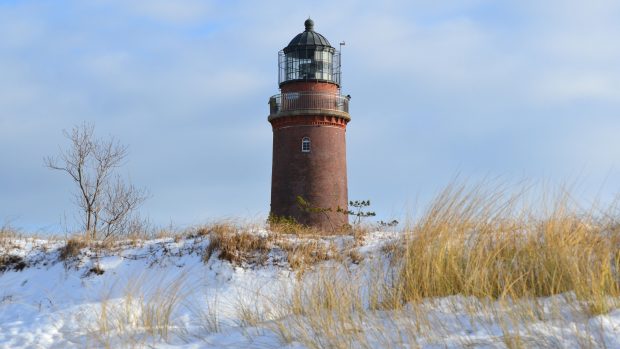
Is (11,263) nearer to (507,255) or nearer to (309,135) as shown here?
(507,255)

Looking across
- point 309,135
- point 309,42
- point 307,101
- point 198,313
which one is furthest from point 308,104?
point 198,313

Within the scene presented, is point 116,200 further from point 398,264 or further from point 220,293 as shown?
point 398,264

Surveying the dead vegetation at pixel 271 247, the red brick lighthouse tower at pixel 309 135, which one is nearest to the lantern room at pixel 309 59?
the red brick lighthouse tower at pixel 309 135

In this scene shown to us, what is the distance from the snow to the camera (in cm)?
498

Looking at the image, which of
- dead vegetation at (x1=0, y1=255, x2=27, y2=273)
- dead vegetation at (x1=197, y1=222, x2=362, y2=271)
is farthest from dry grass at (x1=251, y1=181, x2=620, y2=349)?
dead vegetation at (x1=0, y1=255, x2=27, y2=273)

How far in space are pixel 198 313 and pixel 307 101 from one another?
1591cm

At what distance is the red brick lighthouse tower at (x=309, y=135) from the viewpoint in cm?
Answer: 2273

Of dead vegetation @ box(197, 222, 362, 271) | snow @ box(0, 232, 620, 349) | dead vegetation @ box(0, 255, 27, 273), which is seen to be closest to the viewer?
snow @ box(0, 232, 620, 349)

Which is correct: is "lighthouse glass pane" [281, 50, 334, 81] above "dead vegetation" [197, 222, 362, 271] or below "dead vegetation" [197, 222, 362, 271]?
above

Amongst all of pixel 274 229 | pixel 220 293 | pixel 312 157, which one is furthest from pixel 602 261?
pixel 312 157

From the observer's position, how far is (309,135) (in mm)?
23125

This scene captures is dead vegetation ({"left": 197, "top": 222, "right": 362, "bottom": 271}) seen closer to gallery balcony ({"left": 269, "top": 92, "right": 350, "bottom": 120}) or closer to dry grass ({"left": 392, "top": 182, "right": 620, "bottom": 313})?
dry grass ({"left": 392, "top": 182, "right": 620, "bottom": 313})

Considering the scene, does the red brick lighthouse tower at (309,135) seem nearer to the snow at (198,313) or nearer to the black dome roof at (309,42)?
the black dome roof at (309,42)

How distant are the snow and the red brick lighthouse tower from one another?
10765 millimetres
